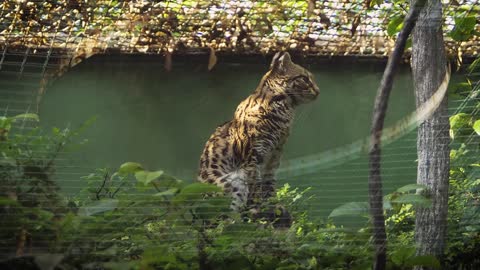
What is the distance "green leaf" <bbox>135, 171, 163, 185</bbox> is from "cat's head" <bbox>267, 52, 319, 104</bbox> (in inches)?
93.8

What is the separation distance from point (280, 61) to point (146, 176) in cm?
237

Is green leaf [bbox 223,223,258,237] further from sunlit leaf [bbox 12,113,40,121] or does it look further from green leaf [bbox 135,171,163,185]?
sunlit leaf [bbox 12,113,40,121]

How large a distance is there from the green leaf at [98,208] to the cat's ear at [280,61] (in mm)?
2271

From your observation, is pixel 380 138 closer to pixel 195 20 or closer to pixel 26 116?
pixel 195 20

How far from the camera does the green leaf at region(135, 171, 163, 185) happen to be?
120 inches

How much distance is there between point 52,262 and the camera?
2.96m

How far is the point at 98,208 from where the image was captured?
3.15 meters

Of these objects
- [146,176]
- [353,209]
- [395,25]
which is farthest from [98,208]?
[395,25]

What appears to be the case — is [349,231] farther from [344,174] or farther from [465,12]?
[465,12]

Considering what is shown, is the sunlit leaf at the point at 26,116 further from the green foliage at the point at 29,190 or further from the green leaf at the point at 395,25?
the green leaf at the point at 395,25

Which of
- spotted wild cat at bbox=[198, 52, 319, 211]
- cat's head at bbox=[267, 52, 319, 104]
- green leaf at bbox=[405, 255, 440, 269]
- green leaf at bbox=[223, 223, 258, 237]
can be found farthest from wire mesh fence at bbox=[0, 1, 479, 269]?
cat's head at bbox=[267, 52, 319, 104]

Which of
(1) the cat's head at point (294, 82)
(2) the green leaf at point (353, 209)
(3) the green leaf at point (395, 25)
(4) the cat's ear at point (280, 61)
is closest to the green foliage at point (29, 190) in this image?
(2) the green leaf at point (353, 209)

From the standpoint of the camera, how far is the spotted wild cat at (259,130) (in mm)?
4984

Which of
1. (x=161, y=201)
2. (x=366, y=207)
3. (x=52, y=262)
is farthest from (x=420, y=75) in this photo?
(x=52, y=262)
